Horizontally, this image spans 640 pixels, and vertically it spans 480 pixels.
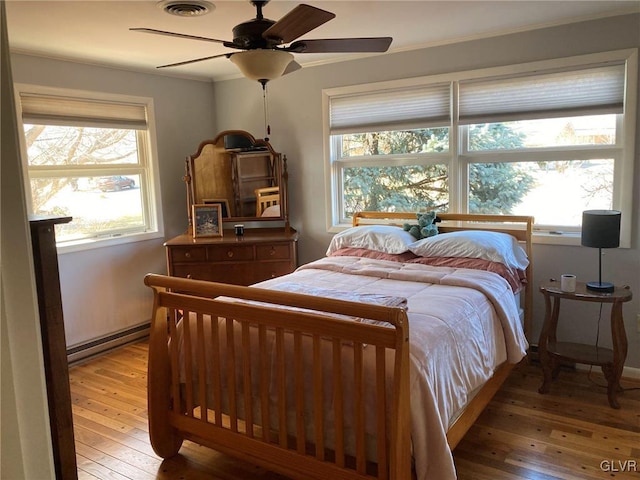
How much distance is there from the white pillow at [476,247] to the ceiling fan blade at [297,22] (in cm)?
166

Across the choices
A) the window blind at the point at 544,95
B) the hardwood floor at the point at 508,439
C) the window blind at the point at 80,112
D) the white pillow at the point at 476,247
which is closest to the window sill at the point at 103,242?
the window blind at the point at 80,112

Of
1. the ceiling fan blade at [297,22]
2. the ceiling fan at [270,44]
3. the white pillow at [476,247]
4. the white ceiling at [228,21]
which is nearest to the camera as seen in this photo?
the ceiling fan blade at [297,22]

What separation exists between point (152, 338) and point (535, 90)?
112 inches

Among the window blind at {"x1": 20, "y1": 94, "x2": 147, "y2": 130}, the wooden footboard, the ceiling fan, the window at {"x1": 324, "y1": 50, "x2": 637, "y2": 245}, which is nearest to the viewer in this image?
the wooden footboard

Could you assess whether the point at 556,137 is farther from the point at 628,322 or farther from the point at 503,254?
the point at 628,322

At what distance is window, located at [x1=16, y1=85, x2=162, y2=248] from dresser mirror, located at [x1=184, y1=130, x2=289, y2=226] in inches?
16.3

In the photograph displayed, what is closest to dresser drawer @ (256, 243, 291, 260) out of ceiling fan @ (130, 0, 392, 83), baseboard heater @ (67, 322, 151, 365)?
baseboard heater @ (67, 322, 151, 365)

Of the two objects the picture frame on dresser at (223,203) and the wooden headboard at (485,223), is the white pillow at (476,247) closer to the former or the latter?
the wooden headboard at (485,223)

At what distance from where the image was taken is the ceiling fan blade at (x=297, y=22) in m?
1.88

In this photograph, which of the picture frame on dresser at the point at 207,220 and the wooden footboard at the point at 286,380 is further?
the picture frame on dresser at the point at 207,220

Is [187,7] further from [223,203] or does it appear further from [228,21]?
[223,203]

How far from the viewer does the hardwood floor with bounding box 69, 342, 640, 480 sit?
7.55 ft

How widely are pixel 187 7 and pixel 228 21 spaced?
1.07 ft

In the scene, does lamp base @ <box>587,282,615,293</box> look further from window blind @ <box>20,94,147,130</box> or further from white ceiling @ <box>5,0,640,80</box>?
window blind @ <box>20,94,147,130</box>
